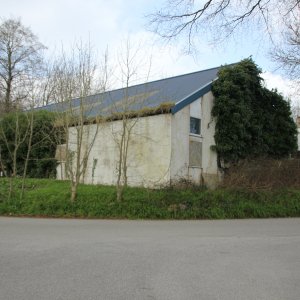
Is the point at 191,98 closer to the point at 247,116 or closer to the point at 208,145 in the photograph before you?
the point at 208,145

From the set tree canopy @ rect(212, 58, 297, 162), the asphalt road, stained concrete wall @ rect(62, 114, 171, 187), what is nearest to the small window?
tree canopy @ rect(212, 58, 297, 162)

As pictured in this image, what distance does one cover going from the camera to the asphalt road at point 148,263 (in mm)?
6047

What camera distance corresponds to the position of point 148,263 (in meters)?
7.88

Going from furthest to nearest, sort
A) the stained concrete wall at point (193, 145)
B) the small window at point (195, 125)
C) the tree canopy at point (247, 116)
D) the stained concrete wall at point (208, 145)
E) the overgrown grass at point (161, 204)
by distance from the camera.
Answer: the tree canopy at point (247, 116)
the stained concrete wall at point (208, 145)
the small window at point (195, 125)
the stained concrete wall at point (193, 145)
the overgrown grass at point (161, 204)

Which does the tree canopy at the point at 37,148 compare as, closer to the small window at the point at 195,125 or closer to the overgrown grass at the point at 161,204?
the overgrown grass at the point at 161,204

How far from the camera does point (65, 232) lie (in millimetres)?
12102

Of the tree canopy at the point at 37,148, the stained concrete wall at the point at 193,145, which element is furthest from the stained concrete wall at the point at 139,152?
the tree canopy at the point at 37,148

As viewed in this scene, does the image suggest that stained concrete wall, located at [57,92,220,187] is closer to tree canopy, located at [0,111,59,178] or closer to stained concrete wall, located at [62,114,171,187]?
stained concrete wall, located at [62,114,171,187]

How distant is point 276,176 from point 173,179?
4815 millimetres

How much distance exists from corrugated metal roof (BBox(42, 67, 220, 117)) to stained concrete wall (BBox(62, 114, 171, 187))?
80 cm

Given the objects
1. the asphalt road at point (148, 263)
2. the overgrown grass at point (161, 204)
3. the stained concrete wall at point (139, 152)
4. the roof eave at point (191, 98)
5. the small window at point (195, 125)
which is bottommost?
the asphalt road at point (148, 263)

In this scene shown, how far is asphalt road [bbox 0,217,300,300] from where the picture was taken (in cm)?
605

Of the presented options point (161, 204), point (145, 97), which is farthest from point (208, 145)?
point (161, 204)

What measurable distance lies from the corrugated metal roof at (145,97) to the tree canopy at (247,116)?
3.90 feet
